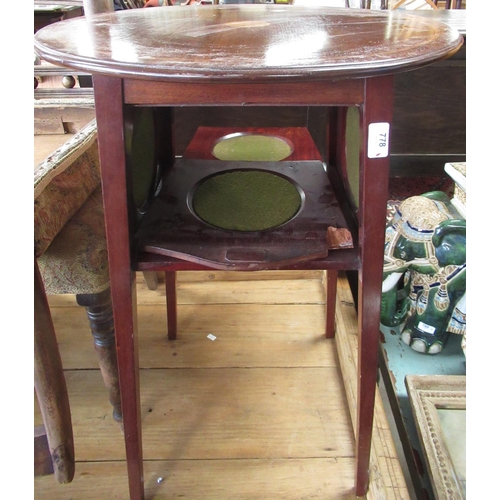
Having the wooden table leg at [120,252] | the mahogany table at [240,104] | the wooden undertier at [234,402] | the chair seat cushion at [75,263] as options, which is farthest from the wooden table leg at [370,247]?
the chair seat cushion at [75,263]

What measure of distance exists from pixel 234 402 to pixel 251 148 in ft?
1.84

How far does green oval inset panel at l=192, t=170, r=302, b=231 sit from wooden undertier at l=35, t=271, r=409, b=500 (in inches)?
18.3

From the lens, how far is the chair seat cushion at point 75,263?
0.84m

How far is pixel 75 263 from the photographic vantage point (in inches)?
32.9

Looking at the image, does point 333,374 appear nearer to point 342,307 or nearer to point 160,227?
point 342,307

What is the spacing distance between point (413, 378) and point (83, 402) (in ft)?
2.42

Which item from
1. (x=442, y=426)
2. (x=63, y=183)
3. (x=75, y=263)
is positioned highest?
(x=63, y=183)

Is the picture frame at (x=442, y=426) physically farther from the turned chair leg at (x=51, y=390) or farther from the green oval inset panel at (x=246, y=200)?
the turned chair leg at (x=51, y=390)

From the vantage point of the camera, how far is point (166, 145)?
102cm

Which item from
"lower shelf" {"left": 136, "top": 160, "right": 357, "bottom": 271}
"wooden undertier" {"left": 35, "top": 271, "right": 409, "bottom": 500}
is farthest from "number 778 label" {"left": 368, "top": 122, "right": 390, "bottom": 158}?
"wooden undertier" {"left": 35, "top": 271, "right": 409, "bottom": 500}

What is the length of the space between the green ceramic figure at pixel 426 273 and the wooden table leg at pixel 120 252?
A: 740mm

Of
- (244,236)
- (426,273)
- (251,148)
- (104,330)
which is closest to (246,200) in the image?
(244,236)

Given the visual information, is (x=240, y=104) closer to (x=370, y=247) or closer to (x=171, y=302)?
(x=370, y=247)
